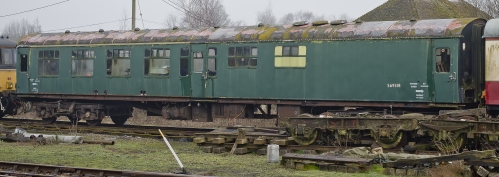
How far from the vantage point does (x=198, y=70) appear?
20.9 meters

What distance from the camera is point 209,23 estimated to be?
190ft

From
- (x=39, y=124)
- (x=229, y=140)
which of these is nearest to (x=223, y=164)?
(x=229, y=140)

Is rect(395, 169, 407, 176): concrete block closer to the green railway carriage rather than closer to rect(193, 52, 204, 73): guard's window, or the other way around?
the green railway carriage

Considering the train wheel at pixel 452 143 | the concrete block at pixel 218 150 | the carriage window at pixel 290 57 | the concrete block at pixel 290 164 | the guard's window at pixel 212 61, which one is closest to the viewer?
the concrete block at pixel 290 164

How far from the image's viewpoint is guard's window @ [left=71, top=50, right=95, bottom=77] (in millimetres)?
23281

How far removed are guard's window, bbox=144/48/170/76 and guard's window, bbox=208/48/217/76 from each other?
5.20 ft

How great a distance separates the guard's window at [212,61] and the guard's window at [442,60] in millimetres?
6823

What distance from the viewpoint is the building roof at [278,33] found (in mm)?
16984

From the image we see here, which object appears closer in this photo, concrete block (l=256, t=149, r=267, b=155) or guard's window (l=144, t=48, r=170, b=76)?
concrete block (l=256, t=149, r=267, b=155)

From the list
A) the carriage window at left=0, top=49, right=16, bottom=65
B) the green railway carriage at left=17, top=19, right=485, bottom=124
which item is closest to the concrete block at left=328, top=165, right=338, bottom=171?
the green railway carriage at left=17, top=19, right=485, bottom=124

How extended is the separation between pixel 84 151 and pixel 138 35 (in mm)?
7401

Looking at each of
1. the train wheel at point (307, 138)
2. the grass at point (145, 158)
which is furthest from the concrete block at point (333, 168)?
the train wheel at point (307, 138)

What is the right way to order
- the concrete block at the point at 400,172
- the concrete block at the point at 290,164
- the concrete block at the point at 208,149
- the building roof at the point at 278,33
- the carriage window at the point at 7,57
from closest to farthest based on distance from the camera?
1. the concrete block at the point at 400,172
2. the concrete block at the point at 290,164
3. the concrete block at the point at 208,149
4. the building roof at the point at 278,33
5. the carriage window at the point at 7,57

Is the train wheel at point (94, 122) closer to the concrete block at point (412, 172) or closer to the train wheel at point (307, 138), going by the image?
the train wheel at point (307, 138)
